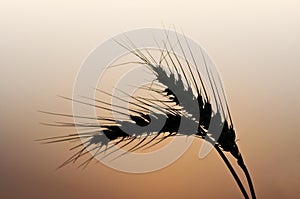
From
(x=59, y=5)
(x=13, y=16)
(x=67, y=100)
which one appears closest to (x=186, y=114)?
(x=67, y=100)

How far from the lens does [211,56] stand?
1.47 m

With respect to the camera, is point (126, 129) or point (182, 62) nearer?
point (126, 129)

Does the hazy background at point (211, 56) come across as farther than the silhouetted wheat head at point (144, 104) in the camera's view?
Yes

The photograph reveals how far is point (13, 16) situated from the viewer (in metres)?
1.49

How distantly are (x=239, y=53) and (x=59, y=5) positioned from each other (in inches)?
26.4

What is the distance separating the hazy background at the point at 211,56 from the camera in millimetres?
1465

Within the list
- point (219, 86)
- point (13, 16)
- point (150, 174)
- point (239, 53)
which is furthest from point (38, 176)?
point (239, 53)

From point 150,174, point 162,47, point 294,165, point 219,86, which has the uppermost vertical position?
point 162,47

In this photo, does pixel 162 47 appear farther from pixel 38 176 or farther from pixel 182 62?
pixel 38 176

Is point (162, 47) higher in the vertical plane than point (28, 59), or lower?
lower

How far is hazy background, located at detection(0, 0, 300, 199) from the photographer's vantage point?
146cm

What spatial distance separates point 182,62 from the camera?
146 centimetres

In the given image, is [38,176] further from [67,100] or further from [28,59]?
[28,59]

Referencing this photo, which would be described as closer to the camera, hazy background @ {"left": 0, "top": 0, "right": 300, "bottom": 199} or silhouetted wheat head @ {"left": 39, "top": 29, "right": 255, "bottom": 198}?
silhouetted wheat head @ {"left": 39, "top": 29, "right": 255, "bottom": 198}
